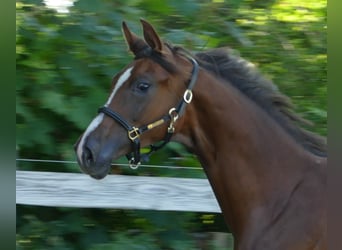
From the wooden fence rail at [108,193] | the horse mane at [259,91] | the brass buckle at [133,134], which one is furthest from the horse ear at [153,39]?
the wooden fence rail at [108,193]

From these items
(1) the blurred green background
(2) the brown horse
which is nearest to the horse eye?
(2) the brown horse

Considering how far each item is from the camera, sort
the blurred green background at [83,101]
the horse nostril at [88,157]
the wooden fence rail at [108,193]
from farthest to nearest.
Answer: the blurred green background at [83,101] → the wooden fence rail at [108,193] → the horse nostril at [88,157]

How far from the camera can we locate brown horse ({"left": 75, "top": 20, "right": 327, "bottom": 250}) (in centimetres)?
258

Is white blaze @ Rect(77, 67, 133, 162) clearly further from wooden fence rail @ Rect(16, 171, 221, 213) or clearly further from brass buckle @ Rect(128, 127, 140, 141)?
wooden fence rail @ Rect(16, 171, 221, 213)

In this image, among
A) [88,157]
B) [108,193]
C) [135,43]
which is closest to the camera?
[88,157]

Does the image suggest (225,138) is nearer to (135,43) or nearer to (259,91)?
(259,91)

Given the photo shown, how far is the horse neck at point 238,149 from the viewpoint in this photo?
8.74ft

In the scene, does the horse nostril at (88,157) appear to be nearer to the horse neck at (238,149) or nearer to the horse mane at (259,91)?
the horse neck at (238,149)

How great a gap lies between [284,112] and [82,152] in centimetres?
97

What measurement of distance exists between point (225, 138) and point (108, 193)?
123cm

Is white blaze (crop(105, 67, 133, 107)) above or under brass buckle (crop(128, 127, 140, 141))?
above

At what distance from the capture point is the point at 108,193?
3.66 metres

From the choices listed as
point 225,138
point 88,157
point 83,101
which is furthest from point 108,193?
point 225,138

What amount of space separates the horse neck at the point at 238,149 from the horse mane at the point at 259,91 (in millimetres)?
77
